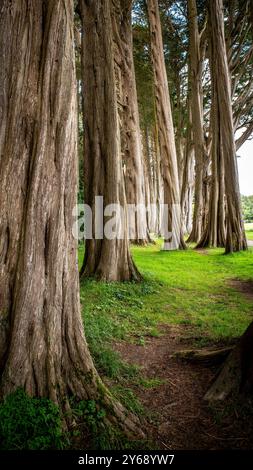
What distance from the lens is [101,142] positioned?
7184 mm

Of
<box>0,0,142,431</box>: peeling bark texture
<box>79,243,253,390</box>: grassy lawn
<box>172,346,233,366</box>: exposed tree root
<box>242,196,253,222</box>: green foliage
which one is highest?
<box>242,196,253,222</box>: green foliage

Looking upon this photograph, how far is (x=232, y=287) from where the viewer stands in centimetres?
759

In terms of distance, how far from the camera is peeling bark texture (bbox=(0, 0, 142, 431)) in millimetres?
2678

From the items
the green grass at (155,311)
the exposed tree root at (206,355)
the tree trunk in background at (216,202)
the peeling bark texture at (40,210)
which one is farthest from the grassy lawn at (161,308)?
the tree trunk in background at (216,202)

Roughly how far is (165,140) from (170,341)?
32.3 feet

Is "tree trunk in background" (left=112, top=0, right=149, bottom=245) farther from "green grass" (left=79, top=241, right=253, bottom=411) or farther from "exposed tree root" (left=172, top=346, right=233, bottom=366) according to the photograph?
"exposed tree root" (left=172, top=346, right=233, bottom=366)

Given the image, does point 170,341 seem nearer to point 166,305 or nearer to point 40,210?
point 166,305

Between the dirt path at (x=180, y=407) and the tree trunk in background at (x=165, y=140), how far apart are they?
8788 mm

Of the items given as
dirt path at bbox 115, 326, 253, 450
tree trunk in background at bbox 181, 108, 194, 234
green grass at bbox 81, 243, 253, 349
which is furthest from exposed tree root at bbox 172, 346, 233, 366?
tree trunk in background at bbox 181, 108, 194, 234

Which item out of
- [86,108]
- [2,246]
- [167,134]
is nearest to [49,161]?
[2,246]

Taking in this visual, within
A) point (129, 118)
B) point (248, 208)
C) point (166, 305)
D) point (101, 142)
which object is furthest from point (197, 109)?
point (248, 208)

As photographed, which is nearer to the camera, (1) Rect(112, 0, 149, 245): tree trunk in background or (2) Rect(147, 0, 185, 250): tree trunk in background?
(2) Rect(147, 0, 185, 250): tree trunk in background

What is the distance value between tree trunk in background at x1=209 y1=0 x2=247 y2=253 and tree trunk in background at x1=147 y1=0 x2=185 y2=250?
1871 millimetres

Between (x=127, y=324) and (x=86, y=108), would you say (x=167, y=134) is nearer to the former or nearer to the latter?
(x=86, y=108)
